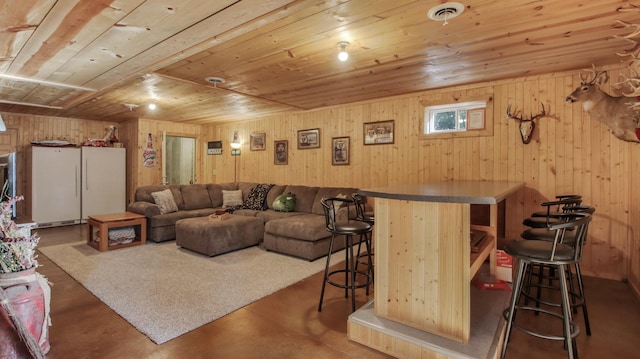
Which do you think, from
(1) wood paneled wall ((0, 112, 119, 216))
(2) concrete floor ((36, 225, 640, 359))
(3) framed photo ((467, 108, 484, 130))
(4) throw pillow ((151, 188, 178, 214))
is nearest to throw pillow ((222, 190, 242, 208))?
(4) throw pillow ((151, 188, 178, 214))

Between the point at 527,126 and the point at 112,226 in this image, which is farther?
the point at 112,226

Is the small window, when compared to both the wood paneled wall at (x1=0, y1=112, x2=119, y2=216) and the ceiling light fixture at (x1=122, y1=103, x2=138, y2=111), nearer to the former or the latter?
the ceiling light fixture at (x1=122, y1=103, x2=138, y2=111)

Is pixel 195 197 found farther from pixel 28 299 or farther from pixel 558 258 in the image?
pixel 558 258

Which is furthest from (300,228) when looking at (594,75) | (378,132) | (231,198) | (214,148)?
(214,148)

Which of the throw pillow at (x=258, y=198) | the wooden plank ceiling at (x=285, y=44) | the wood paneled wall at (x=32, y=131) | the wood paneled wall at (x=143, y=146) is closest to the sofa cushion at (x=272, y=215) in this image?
the throw pillow at (x=258, y=198)

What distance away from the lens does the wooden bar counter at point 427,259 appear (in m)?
1.90

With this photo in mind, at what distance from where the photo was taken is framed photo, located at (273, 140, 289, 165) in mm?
6350

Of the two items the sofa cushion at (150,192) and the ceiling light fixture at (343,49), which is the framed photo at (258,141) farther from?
the ceiling light fixture at (343,49)

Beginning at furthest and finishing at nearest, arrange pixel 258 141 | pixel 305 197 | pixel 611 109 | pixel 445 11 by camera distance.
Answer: pixel 258 141, pixel 305 197, pixel 611 109, pixel 445 11

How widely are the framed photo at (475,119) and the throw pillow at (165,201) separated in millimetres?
4791

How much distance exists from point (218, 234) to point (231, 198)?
79.1 inches

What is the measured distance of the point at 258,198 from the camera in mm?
5887

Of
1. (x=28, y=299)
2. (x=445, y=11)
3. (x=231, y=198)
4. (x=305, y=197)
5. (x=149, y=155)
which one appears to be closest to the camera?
(x=28, y=299)

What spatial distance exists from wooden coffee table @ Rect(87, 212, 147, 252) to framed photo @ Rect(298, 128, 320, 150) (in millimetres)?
2929
